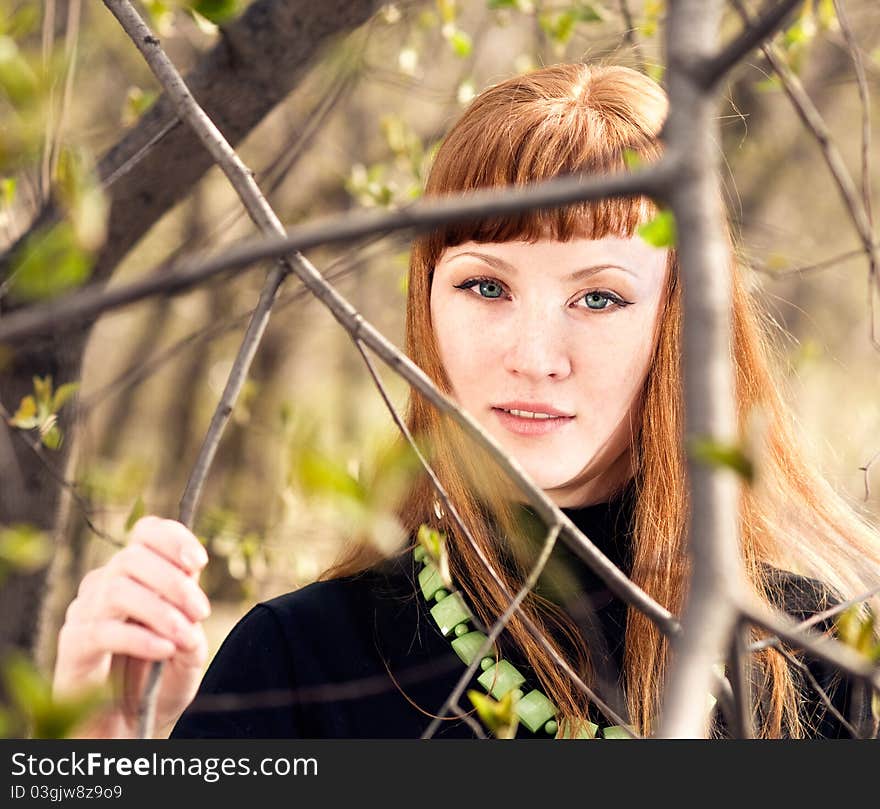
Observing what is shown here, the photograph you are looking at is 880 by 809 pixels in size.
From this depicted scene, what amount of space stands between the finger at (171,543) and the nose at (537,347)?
57 centimetres

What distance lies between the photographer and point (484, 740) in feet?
3.41

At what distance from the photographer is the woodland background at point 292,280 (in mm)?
1152

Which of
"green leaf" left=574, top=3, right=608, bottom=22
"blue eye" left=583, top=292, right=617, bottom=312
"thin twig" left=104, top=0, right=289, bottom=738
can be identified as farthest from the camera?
"green leaf" left=574, top=3, right=608, bottom=22

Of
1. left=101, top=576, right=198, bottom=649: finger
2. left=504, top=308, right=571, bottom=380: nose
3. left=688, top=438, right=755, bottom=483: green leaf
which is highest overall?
left=504, top=308, right=571, bottom=380: nose

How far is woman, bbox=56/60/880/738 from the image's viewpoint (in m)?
1.41

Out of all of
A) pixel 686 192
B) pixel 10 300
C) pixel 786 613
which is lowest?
pixel 686 192

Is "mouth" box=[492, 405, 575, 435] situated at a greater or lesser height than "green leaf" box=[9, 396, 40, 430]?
lesser

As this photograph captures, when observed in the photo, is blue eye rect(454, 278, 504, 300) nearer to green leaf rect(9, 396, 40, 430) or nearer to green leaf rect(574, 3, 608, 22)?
green leaf rect(9, 396, 40, 430)

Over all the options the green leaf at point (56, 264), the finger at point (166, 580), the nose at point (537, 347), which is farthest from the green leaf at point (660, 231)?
the nose at point (537, 347)

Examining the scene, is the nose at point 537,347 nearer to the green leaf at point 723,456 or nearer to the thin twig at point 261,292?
the thin twig at point 261,292

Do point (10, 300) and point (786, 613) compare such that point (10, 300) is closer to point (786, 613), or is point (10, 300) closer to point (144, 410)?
point (786, 613)

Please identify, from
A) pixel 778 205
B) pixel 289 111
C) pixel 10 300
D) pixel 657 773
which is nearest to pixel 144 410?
pixel 289 111

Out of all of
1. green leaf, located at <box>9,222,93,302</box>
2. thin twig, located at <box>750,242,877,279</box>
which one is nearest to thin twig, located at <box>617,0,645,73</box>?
thin twig, located at <box>750,242,877,279</box>

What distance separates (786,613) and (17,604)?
1413 mm
